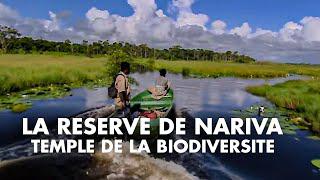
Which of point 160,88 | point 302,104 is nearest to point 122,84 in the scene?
point 160,88

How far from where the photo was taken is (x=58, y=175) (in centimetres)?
1174

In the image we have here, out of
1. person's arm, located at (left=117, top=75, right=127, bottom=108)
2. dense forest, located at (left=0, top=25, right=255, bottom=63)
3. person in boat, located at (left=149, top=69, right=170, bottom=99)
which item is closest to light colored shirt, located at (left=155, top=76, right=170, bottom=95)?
person in boat, located at (left=149, top=69, right=170, bottom=99)

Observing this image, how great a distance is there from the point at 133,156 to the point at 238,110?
15.4 meters

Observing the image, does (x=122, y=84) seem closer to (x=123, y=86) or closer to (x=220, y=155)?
(x=123, y=86)

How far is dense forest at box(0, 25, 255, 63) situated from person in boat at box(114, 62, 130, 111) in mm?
67928

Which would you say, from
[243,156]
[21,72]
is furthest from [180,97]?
[243,156]

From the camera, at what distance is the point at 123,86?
48.2 ft

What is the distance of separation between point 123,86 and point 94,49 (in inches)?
5131

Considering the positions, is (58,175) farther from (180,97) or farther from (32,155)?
(180,97)

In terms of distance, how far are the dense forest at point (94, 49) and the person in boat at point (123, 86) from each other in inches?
2674

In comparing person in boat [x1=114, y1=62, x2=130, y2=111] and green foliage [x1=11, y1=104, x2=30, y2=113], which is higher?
person in boat [x1=114, y1=62, x2=130, y2=111]

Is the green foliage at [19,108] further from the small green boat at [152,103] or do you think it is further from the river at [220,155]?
the small green boat at [152,103]

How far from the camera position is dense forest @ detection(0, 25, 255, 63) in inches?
4528

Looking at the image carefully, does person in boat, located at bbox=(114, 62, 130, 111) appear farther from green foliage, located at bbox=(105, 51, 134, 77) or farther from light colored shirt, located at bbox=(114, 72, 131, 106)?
green foliage, located at bbox=(105, 51, 134, 77)
